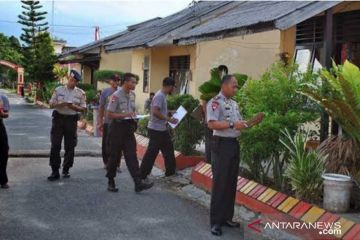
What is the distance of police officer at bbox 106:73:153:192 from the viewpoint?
26.5 feet

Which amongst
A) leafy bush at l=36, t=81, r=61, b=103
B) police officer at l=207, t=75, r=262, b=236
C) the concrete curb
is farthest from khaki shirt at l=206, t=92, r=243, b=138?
leafy bush at l=36, t=81, r=61, b=103

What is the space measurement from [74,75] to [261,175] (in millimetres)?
3525

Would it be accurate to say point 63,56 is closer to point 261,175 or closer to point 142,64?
point 142,64

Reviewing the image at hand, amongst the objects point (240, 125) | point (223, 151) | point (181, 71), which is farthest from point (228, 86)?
point (181, 71)

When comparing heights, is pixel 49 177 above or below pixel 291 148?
below

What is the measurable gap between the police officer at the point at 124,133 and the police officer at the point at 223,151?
87.6 inches

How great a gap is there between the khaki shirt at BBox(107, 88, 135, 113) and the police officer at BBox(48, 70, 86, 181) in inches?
42.7

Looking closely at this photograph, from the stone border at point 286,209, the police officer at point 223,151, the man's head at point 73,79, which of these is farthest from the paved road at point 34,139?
the police officer at point 223,151

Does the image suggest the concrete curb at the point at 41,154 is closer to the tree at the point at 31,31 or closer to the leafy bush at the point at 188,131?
the leafy bush at the point at 188,131

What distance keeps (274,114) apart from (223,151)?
1426 millimetres

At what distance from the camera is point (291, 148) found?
695cm

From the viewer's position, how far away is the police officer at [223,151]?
Answer: 6020 millimetres

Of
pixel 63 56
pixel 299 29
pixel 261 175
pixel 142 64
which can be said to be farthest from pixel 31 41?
pixel 261 175

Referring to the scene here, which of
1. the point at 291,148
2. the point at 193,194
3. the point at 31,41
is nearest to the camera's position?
the point at 291,148
